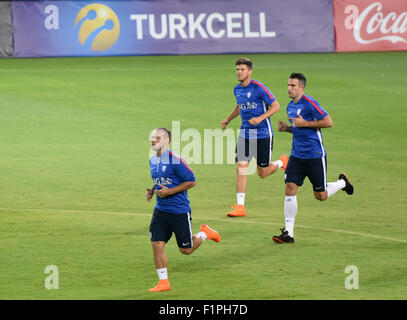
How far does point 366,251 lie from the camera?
12.9m

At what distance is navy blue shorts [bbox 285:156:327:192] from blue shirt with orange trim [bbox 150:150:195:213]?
2818 mm

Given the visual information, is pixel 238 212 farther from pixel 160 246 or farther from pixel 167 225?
pixel 160 246

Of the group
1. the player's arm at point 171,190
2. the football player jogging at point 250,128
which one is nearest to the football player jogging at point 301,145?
the football player jogging at point 250,128

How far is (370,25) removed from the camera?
35.1 m

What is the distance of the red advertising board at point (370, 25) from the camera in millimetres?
34625

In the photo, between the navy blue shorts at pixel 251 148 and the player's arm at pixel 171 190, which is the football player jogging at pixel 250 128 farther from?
the player's arm at pixel 171 190

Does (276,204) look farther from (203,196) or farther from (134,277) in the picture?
(134,277)

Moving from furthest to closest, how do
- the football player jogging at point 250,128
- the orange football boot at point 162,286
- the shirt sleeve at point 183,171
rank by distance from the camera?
the football player jogging at point 250,128
the shirt sleeve at point 183,171
the orange football boot at point 162,286

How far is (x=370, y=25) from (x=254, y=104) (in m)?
20.9

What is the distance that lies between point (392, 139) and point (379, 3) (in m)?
12.6

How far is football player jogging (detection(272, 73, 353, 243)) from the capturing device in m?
13.4

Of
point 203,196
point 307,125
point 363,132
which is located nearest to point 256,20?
point 363,132

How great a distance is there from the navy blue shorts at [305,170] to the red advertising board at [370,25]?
22108 mm

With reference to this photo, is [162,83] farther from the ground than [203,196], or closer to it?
farther from the ground
